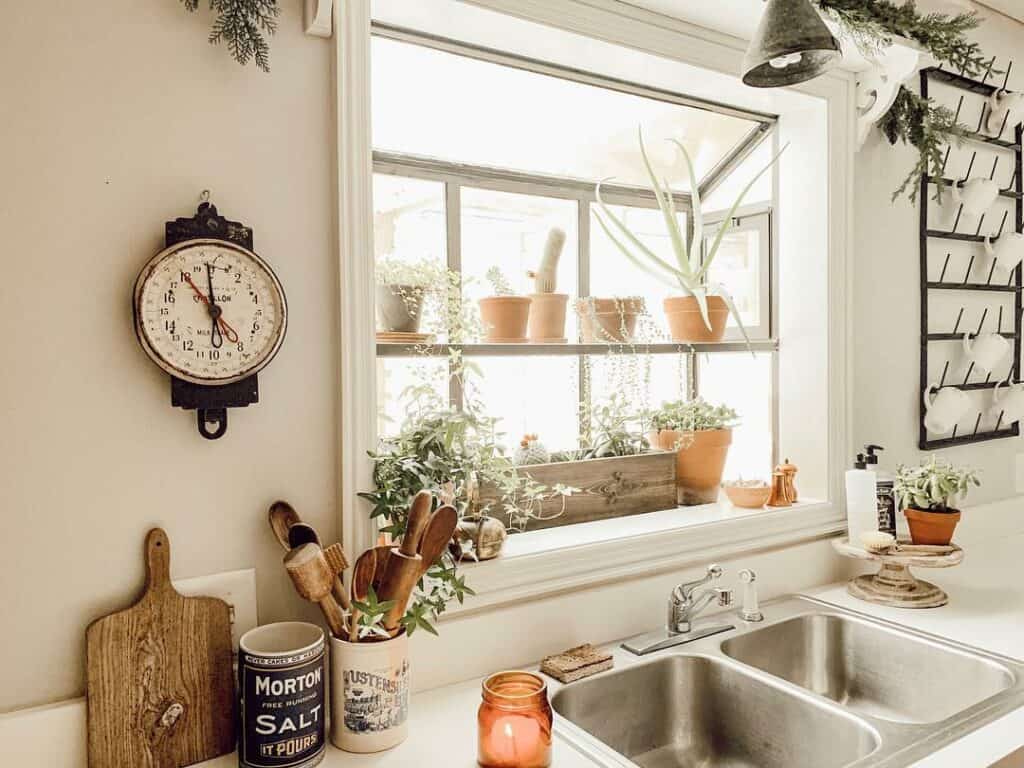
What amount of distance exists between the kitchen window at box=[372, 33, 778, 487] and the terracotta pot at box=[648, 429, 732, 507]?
14 centimetres

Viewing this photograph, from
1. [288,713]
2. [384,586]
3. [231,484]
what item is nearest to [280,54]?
[231,484]

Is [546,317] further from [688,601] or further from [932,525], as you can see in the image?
[932,525]

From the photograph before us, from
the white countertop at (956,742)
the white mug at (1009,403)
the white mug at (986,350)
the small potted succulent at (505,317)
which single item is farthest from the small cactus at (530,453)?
the white mug at (1009,403)

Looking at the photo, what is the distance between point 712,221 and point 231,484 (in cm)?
159

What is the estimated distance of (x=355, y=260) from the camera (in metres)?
1.18

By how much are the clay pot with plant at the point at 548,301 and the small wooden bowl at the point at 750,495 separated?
58 cm

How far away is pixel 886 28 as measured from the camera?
5.41 ft

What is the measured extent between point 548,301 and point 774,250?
755 millimetres

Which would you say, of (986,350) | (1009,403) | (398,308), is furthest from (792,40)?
(1009,403)

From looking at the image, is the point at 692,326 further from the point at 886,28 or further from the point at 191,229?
the point at 191,229

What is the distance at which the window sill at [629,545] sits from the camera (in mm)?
1346

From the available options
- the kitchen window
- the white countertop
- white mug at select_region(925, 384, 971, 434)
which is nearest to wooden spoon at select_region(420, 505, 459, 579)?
the white countertop

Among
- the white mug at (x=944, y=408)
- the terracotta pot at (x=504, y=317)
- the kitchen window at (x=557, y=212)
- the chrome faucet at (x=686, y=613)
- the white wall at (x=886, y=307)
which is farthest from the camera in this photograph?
the white mug at (x=944, y=408)

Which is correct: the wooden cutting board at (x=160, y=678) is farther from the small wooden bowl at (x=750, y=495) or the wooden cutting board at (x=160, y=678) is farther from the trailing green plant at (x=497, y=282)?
the small wooden bowl at (x=750, y=495)
